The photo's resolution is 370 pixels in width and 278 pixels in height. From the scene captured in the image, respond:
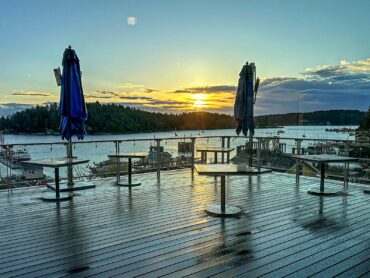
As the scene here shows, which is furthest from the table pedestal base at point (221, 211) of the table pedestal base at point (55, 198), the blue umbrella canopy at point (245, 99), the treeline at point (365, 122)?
the treeline at point (365, 122)

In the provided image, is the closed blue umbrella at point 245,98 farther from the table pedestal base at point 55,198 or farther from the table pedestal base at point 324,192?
the table pedestal base at point 55,198

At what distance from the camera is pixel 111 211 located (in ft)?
15.0

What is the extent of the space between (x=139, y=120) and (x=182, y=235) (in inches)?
457

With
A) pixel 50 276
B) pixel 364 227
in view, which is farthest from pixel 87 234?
pixel 364 227

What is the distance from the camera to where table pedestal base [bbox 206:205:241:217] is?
4367 mm

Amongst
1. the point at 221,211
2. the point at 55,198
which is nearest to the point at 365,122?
the point at 221,211

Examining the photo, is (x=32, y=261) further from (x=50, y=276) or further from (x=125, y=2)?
(x=125, y=2)

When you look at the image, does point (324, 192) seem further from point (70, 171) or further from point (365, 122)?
point (70, 171)

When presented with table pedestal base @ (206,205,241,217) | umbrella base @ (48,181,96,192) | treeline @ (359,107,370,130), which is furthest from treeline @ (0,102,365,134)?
table pedestal base @ (206,205,241,217)

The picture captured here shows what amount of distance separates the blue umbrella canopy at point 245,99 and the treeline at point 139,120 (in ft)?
1.68

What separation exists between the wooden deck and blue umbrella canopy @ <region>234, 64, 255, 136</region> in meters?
1.74

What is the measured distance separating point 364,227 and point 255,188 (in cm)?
258

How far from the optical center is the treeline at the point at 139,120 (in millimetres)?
8195

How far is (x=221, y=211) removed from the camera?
14.6 ft
